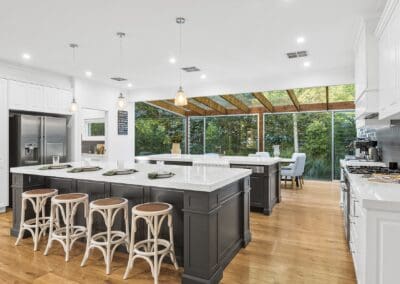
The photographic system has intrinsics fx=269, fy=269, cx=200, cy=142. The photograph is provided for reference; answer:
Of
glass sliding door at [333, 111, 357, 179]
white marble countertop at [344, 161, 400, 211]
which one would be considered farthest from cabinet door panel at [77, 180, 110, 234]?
glass sliding door at [333, 111, 357, 179]

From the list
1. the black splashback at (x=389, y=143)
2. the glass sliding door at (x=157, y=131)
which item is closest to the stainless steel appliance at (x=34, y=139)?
the glass sliding door at (x=157, y=131)

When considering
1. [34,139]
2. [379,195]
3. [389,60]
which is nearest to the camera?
[379,195]

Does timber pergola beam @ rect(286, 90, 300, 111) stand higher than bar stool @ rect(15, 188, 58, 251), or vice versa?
timber pergola beam @ rect(286, 90, 300, 111)

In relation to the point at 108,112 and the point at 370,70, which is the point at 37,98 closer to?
the point at 108,112

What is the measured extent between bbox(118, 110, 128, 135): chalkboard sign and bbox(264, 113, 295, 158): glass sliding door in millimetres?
4432

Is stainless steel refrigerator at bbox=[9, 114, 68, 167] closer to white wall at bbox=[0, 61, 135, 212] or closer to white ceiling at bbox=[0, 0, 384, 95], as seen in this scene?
white wall at bbox=[0, 61, 135, 212]

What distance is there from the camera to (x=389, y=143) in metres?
3.60

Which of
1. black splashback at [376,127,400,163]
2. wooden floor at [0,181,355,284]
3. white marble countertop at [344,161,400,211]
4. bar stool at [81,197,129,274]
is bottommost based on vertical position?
wooden floor at [0,181,355,284]

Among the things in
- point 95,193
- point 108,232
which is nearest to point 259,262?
point 108,232

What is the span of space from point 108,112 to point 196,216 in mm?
5836

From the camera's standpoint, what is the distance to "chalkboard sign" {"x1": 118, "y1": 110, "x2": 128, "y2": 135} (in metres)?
7.80

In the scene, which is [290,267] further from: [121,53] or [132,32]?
[121,53]

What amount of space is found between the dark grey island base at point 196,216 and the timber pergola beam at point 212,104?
522cm

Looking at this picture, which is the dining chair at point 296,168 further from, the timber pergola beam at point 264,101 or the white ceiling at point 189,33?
the white ceiling at point 189,33
